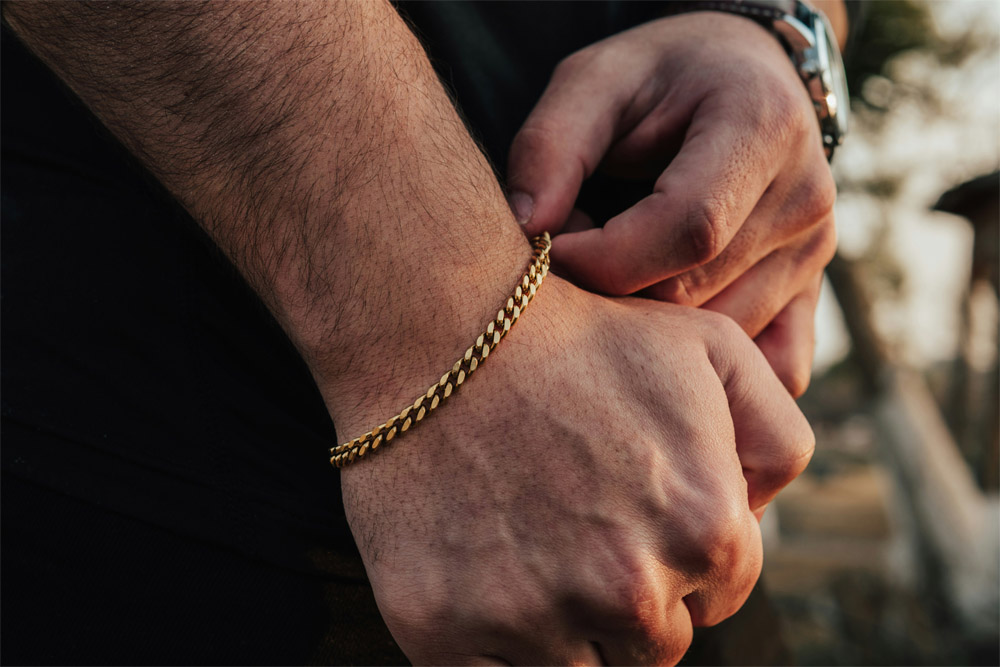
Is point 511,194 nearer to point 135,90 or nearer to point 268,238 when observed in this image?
point 268,238

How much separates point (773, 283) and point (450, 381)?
0.64 metres

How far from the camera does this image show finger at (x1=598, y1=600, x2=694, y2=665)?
2.80 feet

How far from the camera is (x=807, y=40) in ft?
3.90

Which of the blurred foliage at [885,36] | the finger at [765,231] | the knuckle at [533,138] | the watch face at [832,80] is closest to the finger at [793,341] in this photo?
the finger at [765,231]

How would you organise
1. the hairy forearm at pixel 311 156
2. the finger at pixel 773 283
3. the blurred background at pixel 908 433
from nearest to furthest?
the hairy forearm at pixel 311 156
the finger at pixel 773 283
the blurred background at pixel 908 433

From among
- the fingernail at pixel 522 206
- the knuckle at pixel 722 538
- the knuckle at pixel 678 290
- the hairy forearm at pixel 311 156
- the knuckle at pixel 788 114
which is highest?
the hairy forearm at pixel 311 156

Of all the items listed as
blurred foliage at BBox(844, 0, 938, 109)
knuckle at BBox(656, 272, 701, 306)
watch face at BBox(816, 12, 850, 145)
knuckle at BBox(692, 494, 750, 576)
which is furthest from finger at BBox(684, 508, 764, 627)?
blurred foliage at BBox(844, 0, 938, 109)

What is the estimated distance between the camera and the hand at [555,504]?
0.81m

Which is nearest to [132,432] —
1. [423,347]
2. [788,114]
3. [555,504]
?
[423,347]

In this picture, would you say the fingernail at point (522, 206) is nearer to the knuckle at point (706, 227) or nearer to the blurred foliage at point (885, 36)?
the knuckle at point (706, 227)

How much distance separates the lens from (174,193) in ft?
2.84

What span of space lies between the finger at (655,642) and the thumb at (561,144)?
21.5 inches

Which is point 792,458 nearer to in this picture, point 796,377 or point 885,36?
point 796,377

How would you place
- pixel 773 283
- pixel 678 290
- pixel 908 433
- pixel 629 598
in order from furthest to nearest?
pixel 908 433 → pixel 773 283 → pixel 678 290 → pixel 629 598
